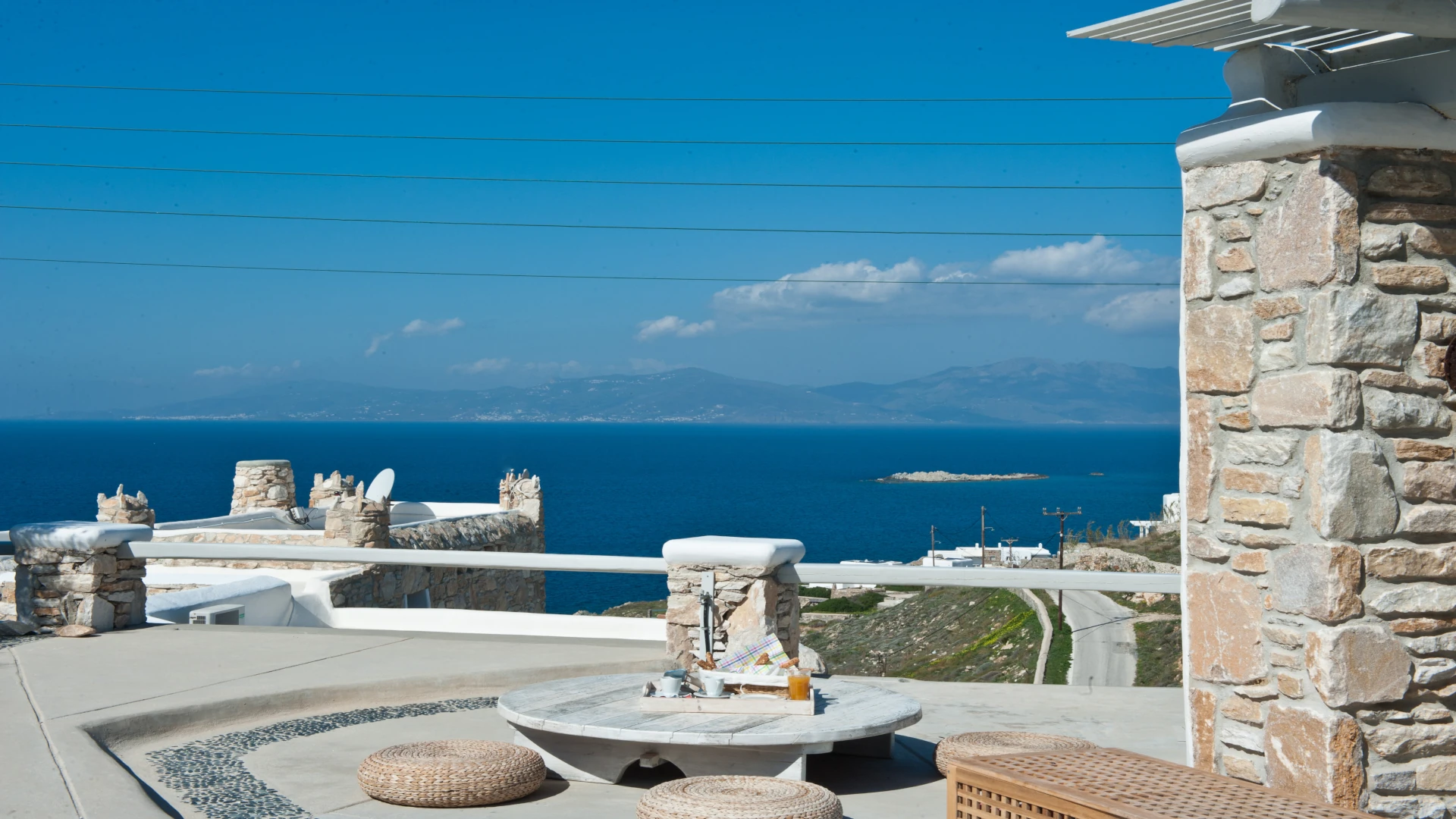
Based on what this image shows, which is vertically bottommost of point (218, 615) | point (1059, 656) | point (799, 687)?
point (1059, 656)

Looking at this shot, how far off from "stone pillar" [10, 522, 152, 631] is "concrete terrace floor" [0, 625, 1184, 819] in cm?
36

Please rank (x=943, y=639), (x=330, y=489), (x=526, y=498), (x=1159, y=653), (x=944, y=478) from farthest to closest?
1. (x=944, y=478)
2. (x=943, y=639)
3. (x=526, y=498)
4. (x=330, y=489)
5. (x=1159, y=653)

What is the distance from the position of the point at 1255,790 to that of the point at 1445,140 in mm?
2091

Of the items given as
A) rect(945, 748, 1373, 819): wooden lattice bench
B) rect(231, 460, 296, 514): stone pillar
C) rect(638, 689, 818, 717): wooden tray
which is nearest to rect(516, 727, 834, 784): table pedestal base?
rect(638, 689, 818, 717): wooden tray

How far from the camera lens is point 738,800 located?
13.7 ft

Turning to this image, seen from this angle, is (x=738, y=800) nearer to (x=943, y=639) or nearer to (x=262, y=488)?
(x=262, y=488)

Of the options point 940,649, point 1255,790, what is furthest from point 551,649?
point 940,649

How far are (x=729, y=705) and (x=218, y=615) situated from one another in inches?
272

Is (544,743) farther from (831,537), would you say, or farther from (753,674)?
(831,537)

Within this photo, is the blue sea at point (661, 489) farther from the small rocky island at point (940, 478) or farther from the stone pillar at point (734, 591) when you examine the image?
the stone pillar at point (734, 591)

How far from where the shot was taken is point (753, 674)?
17.8 feet

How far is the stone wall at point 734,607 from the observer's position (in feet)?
22.0

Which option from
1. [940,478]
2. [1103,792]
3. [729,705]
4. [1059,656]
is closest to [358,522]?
[1059,656]

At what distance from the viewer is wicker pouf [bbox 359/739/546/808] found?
472 centimetres
